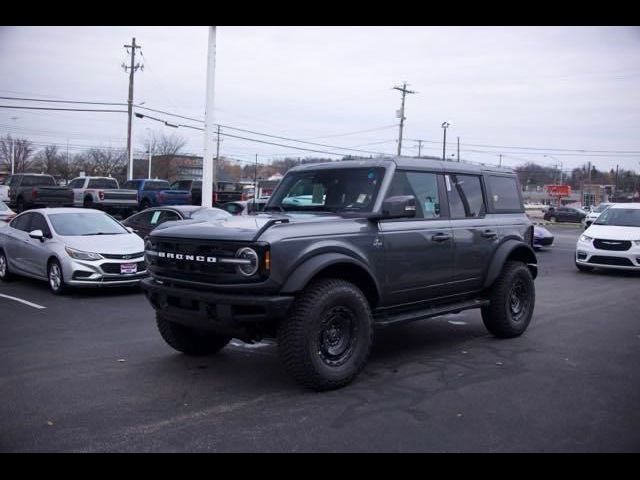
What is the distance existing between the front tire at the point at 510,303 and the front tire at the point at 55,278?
6.96 m

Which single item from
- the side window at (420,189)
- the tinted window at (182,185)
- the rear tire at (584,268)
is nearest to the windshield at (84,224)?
the side window at (420,189)

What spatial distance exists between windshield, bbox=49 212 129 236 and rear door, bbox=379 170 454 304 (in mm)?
6836

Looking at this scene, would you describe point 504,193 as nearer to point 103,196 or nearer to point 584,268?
point 584,268

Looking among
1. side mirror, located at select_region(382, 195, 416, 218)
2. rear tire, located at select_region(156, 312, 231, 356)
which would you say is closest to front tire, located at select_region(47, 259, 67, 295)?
rear tire, located at select_region(156, 312, 231, 356)

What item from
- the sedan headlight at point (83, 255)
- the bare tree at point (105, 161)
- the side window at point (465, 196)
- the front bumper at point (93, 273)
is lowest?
the front bumper at point (93, 273)

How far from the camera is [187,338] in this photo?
6328 mm

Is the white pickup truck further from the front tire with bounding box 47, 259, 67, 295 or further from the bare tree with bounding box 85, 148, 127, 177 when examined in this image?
the bare tree with bounding box 85, 148, 127, 177

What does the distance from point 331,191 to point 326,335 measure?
5.59 feet

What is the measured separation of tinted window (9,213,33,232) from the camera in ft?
38.1

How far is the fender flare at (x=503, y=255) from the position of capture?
7.15 meters

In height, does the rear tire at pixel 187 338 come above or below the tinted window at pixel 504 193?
below

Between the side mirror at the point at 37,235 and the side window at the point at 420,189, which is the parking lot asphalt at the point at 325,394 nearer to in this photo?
the side window at the point at 420,189
